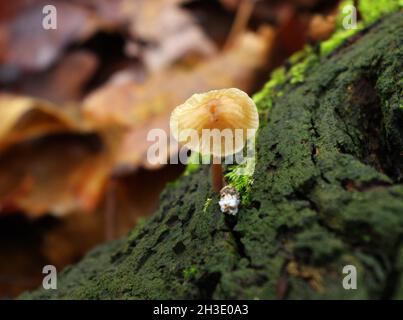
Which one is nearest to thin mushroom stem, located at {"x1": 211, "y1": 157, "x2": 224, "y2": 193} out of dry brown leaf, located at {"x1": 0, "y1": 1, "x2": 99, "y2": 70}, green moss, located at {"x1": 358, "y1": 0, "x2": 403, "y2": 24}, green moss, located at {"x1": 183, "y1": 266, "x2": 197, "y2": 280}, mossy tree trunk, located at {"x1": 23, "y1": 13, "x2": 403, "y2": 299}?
mossy tree trunk, located at {"x1": 23, "y1": 13, "x2": 403, "y2": 299}

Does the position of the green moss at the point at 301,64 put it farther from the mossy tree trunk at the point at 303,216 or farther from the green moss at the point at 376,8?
the green moss at the point at 376,8

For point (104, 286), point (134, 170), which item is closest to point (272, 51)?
point (134, 170)

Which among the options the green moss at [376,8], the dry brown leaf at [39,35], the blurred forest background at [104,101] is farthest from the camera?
the dry brown leaf at [39,35]

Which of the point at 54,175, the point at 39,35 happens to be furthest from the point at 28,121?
the point at 39,35

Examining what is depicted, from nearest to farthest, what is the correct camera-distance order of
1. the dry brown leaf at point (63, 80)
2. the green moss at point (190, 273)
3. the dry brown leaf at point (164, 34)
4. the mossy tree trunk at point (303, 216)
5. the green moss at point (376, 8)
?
the mossy tree trunk at point (303, 216), the green moss at point (190, 273), the green moss at point (376, 8), the dry brown leaf at point (164, 34), the dry brown leaf at point (63, 80)

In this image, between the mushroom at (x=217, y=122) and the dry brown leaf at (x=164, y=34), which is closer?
the mushroom at (x=217, y=122)

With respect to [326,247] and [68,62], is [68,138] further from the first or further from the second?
[326,247]

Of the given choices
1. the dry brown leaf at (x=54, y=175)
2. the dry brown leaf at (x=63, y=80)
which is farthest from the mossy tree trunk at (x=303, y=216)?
the dry brown leaf at (x=63, y=80)
